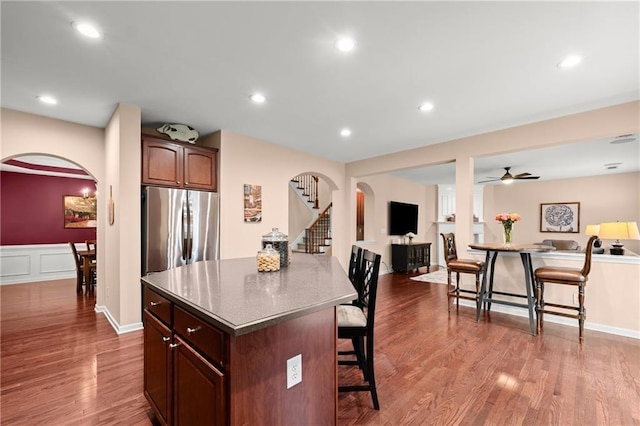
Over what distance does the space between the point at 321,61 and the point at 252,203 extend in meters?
2.61

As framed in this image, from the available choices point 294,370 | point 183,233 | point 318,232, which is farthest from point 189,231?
point 318,232

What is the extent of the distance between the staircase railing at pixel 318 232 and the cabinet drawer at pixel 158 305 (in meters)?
5.61

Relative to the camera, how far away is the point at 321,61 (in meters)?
2.37

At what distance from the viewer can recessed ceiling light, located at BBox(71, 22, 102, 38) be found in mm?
1942

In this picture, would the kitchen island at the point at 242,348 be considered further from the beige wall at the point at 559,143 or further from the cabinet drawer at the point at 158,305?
the beige wall at the point at 559,143

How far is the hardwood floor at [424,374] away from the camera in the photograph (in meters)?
1.83

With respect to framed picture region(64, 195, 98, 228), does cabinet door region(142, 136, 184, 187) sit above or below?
above

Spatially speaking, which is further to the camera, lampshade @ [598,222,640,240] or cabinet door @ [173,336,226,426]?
lampshade @ [598,222,640,240]

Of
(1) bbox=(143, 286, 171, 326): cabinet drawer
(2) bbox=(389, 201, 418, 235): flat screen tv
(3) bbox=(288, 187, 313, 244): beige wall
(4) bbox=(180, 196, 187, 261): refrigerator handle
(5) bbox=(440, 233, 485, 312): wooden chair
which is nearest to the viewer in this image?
(1) bbox=(143, 286, 171, 326): cabinet drawer

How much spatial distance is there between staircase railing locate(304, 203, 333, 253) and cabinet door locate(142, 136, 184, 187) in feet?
13.9

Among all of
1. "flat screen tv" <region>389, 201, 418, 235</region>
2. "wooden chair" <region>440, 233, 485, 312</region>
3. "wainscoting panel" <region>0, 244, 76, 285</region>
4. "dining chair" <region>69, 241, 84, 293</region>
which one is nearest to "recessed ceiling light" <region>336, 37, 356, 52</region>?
"wooden chair" <region>440, 233, 485, 312</region>

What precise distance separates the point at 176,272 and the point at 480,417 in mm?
2197

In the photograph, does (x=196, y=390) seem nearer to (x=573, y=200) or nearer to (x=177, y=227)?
(x=177, y=227)

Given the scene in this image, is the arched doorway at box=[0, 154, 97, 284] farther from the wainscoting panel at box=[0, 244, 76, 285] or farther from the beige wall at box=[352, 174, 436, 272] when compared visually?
the beige wall at box=[352, 174, 436, 272]
